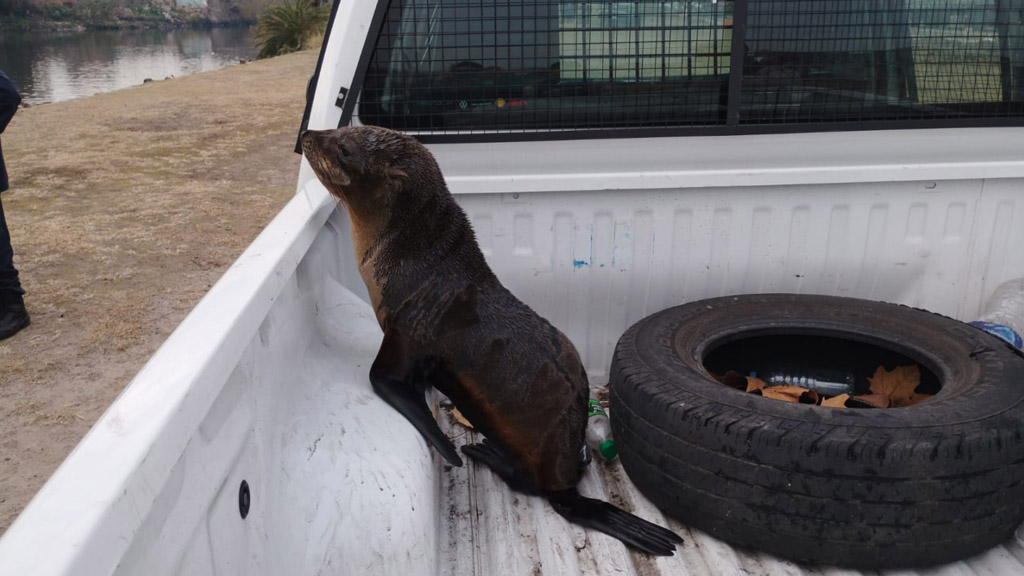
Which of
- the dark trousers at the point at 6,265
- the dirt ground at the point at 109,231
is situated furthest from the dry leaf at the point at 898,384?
the dark trousers at the point at 6,265

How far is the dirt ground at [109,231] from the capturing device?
16.4 ft

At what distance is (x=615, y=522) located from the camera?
8.36 ft

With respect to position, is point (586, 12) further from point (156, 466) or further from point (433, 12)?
point (156, 466)

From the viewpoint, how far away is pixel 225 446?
1.57 meters

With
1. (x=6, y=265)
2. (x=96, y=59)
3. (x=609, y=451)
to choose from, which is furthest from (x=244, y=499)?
(x=96, y=59)

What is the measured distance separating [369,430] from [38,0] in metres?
70.6

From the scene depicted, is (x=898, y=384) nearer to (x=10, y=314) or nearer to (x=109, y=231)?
(x=10, y=314)

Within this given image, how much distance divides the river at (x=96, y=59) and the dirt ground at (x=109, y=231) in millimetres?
6978

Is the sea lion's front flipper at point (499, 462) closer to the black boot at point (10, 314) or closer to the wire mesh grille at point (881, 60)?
the wire mesh grille at point (881, 60)

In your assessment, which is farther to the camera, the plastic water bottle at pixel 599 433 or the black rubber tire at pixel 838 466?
the plastic water bottle at pixel 599 433

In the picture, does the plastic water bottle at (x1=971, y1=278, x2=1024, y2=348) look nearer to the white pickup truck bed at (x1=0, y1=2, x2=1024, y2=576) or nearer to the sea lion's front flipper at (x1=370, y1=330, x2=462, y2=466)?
the white pickup truck bed at (x1=0, y1=2, x2=1024, y2=576)

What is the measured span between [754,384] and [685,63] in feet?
3.84

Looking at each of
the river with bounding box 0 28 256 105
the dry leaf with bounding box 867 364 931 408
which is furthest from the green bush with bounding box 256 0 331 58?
the dry leaf with bounding box 867 364 931 408

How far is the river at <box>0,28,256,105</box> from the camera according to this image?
26258 millimetres
